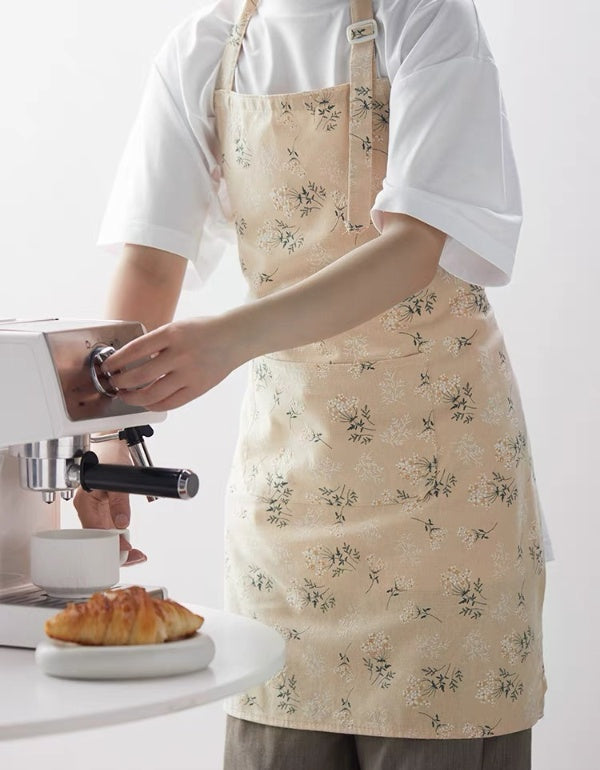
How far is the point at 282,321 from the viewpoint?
3.95ft

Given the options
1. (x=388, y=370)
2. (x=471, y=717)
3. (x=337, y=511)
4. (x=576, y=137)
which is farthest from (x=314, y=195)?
(x=576, y=137)

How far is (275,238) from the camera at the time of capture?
56.0 inches

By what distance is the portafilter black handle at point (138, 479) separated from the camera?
1.02m

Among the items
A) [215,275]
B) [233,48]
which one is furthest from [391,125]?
[215,275]

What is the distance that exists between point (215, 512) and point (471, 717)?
1180mm

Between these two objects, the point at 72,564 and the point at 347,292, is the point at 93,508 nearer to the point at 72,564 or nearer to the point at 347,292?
the point at 72,564

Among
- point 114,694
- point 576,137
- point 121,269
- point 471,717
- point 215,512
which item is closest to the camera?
point 114,694

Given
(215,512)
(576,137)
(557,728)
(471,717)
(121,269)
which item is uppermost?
(576,137)

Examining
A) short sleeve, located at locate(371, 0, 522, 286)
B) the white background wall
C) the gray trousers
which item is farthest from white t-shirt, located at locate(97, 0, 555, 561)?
the white background wall

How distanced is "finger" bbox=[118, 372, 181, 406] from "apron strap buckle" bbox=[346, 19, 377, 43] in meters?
0.48

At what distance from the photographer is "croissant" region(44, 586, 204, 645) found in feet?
3.09

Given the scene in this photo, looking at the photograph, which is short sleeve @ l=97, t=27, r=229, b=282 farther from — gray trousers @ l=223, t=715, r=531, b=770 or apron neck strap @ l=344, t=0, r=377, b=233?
gray trousers @ l=223, t=715, r=531, b=770

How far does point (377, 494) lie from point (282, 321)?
0.25 meters

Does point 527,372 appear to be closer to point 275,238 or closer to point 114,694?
point 275,238
